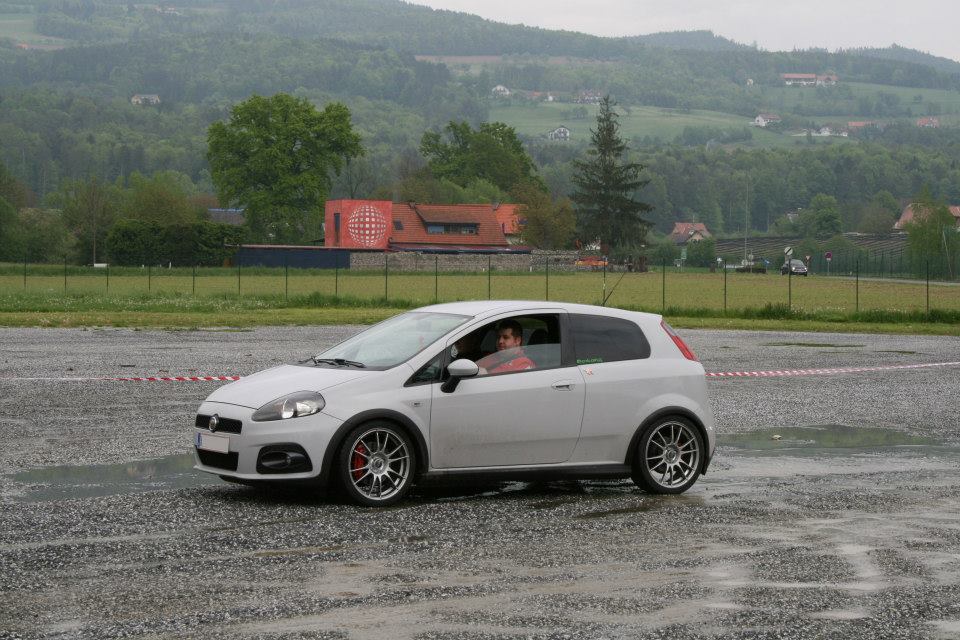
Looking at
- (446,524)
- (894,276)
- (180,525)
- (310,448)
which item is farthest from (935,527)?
(894,276)

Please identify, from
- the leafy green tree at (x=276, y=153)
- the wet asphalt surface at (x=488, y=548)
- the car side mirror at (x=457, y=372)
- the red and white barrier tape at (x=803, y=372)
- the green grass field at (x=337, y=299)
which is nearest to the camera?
the wet asphalt surface at (x=488, y=548)

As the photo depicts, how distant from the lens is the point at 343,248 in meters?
114

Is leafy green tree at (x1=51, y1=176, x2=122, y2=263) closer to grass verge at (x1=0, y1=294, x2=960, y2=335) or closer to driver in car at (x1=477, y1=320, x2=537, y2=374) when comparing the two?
grass verge at (x1=0, y1=294, x2=960, y2=335)

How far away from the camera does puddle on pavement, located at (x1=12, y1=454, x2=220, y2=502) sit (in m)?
11.2

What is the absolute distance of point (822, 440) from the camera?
15.5m

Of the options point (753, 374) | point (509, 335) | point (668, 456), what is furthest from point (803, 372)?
point (509, 335)

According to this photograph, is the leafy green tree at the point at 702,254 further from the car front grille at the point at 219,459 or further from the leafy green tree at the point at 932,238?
the car front grille at the point at 219,459

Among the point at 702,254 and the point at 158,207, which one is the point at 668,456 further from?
the point at 702,254

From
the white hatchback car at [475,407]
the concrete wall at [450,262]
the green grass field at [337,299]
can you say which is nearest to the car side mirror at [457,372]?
the white hatchback car at [475,407]

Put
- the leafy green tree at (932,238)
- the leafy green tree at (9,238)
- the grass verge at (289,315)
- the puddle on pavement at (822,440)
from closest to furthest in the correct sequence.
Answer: the puddle on pavement at (822,440)
the grass verge at (289,315)
the leafy green tree at (932,238)
the leafy green tree at (9,238)

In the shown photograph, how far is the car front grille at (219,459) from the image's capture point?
10680 millimetres

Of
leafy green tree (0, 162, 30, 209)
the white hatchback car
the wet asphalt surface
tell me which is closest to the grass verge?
the wet asphalt surface

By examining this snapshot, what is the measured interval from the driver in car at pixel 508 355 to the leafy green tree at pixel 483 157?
158268 millimetres

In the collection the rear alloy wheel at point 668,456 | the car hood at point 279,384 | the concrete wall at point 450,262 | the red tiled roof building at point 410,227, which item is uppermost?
the red tiled roof building at point 410,227
